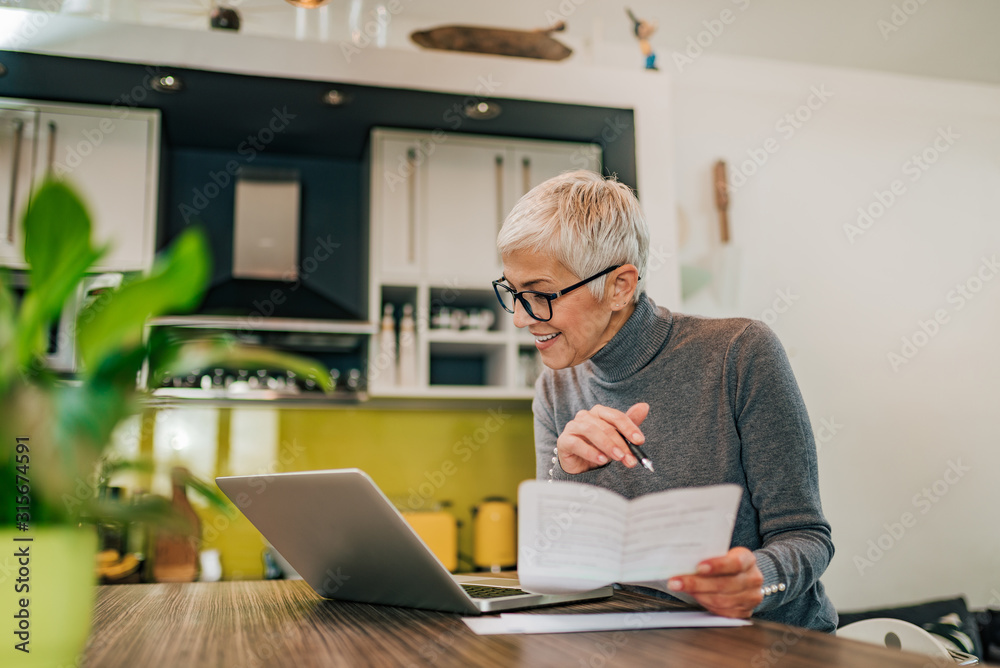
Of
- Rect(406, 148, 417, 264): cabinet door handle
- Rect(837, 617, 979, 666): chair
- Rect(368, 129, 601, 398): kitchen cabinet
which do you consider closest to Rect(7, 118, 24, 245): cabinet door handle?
Rect(368, 129, 601, 398): kitchen cabinet

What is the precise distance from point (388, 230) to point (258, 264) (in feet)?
1.85

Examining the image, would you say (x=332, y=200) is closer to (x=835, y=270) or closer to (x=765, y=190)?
(x=765, y=190)

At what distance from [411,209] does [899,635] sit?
2122 millimetres

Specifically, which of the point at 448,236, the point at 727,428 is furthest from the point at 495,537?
the point at 727,428

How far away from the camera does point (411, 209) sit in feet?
9.70

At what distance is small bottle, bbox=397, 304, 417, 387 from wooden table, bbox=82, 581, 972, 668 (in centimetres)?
182

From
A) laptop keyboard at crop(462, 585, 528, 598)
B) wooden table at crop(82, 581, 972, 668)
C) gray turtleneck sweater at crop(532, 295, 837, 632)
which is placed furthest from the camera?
gray turtleneck sweater at crop(532, 295, 837, 632)

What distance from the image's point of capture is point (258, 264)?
10.1ft

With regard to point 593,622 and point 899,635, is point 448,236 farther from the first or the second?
point 593,622

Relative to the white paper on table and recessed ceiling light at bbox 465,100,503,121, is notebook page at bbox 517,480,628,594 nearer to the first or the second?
the white paper on table

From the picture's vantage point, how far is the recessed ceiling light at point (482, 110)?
2.79 meters

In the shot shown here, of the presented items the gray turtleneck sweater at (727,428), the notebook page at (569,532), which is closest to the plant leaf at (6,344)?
the notebook page at (569,532)

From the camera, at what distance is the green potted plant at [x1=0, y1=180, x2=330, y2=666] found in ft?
1.91

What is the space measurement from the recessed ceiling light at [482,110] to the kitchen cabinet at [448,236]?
0.16 m
